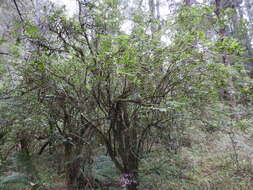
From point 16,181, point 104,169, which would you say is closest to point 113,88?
point 104,169

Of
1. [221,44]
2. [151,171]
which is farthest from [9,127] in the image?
[221,44]

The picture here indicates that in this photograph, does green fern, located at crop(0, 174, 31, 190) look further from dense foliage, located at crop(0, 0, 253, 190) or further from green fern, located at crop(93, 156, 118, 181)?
green fern, located at crop(93, 156, 118, 181)

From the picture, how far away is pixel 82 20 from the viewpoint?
97.3 inches

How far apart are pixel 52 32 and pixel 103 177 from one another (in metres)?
2.35

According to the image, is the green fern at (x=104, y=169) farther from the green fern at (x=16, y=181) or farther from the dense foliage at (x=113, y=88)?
the green fern at (x=16, y=181)

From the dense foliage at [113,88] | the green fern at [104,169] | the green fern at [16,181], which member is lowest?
the green fern at [16,181]

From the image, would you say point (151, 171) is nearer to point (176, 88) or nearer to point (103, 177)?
point (103, 177)

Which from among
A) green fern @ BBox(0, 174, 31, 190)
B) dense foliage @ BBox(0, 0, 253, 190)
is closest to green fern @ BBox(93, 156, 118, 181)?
dense foliage @ BBox(0, 0, 253, 190)

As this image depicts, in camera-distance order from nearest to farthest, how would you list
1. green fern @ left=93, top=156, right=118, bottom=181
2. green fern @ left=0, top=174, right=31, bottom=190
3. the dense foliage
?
the dense foliage, green fern @ left=93, top=156, right=118, bottom=181, green fern @ left=0, top=174, right=31, bottom=190

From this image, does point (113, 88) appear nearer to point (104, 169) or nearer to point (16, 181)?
point (104, 169)

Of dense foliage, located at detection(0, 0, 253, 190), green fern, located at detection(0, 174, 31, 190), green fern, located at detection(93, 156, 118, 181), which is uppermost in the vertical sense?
dense foliage, located at detection(0, 0, 253, 190)

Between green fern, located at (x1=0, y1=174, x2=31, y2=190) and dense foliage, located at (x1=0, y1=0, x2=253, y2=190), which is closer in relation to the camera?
dense foliage, located at (x1=0, y1=0, x2=253, y2=190)

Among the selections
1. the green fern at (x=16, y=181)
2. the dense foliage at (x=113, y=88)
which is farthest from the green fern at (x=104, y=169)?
the green fern at (x=16, y=181)

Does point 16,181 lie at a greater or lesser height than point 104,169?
lesser
